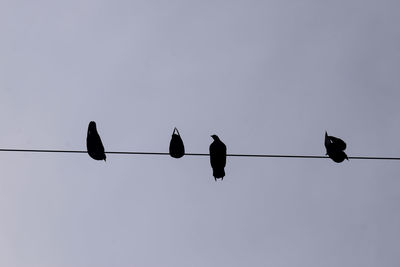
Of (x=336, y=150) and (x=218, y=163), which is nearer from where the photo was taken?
(x=336, y=150)

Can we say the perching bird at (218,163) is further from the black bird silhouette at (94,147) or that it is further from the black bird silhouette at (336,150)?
the black bird silhouette at (94,147)

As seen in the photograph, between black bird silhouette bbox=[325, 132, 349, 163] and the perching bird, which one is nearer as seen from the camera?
black bird silhouette bbox=[325, 132, 349, 163]

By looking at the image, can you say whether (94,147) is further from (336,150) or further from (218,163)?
(336,150)

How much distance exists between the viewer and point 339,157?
1180cm

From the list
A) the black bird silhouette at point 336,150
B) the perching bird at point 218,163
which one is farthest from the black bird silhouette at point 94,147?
the black bird silhouette at point 336,150

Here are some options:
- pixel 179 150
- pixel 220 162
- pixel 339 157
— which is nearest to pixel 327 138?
pixel 339 157

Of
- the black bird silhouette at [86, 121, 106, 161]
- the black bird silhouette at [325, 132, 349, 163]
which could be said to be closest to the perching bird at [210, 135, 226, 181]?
the black bird silhouette at [325, 132, 349, 163]

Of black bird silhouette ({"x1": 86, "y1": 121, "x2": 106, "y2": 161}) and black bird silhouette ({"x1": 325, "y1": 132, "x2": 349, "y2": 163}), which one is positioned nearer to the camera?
black bird silhouette ({"x1": 86, "y1": 121, "x2": 106, "y2": 161})

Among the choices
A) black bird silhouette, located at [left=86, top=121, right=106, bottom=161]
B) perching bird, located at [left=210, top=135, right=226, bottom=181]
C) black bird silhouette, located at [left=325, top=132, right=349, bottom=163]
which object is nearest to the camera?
black bird silhouette, located at [left=86, top=121, right=106, bottom=161]

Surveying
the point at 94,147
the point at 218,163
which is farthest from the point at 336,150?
the point at 94,147

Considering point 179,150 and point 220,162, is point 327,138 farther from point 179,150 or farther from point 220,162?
point 179,150

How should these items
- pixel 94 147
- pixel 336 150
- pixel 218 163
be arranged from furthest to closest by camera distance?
pixel 218 163, pixel 336 150, pixel 94 147

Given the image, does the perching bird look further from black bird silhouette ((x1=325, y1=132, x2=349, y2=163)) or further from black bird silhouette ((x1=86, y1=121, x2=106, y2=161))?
black bird silhouette ((x1=86, y1=121, x2=106, y2=161))

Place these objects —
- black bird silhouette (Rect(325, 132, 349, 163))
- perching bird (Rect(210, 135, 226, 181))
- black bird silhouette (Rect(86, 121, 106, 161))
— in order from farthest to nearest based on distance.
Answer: perching bird (Rect(210, 135, 226, 181))
black bird silhouette (Rect(325, 132, 349, 163))
black bird silhouette (Rect(86, 121, 106, 161))
